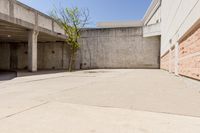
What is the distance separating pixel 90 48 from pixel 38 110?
17600 mm

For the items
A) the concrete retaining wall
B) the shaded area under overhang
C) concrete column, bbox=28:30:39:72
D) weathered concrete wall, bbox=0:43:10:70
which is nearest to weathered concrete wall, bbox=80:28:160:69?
the concrete retaining wall

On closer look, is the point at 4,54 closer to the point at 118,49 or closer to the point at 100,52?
the point at 100,52

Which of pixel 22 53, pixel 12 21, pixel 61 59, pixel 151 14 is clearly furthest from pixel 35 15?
pixel 151 14

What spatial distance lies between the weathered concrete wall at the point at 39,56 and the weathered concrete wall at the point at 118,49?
2467mm

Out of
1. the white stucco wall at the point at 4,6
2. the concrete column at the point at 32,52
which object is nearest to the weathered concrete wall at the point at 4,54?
the concrete column at the point at 32,52

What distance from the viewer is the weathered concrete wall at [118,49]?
737 inches

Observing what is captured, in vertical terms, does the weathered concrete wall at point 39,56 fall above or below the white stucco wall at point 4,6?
below

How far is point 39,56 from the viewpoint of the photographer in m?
21.3

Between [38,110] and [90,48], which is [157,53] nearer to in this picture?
[90,48]

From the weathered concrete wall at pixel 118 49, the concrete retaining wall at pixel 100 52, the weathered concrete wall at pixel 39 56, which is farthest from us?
the weathered concrete wall at pixel 39 56

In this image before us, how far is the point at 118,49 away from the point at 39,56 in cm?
985

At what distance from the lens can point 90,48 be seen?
20219 mm

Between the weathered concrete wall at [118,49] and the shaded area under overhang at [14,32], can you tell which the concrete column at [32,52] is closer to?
the shaded area under overhang at [14,32]

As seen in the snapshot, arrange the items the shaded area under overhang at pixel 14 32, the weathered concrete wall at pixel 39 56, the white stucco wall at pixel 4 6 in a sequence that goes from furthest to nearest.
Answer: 1. the weathered concrete wall at pixel 39 56
2. the shaded area under overhang at pixel 14 32
3. the white stucco wall at pixel 4 6
